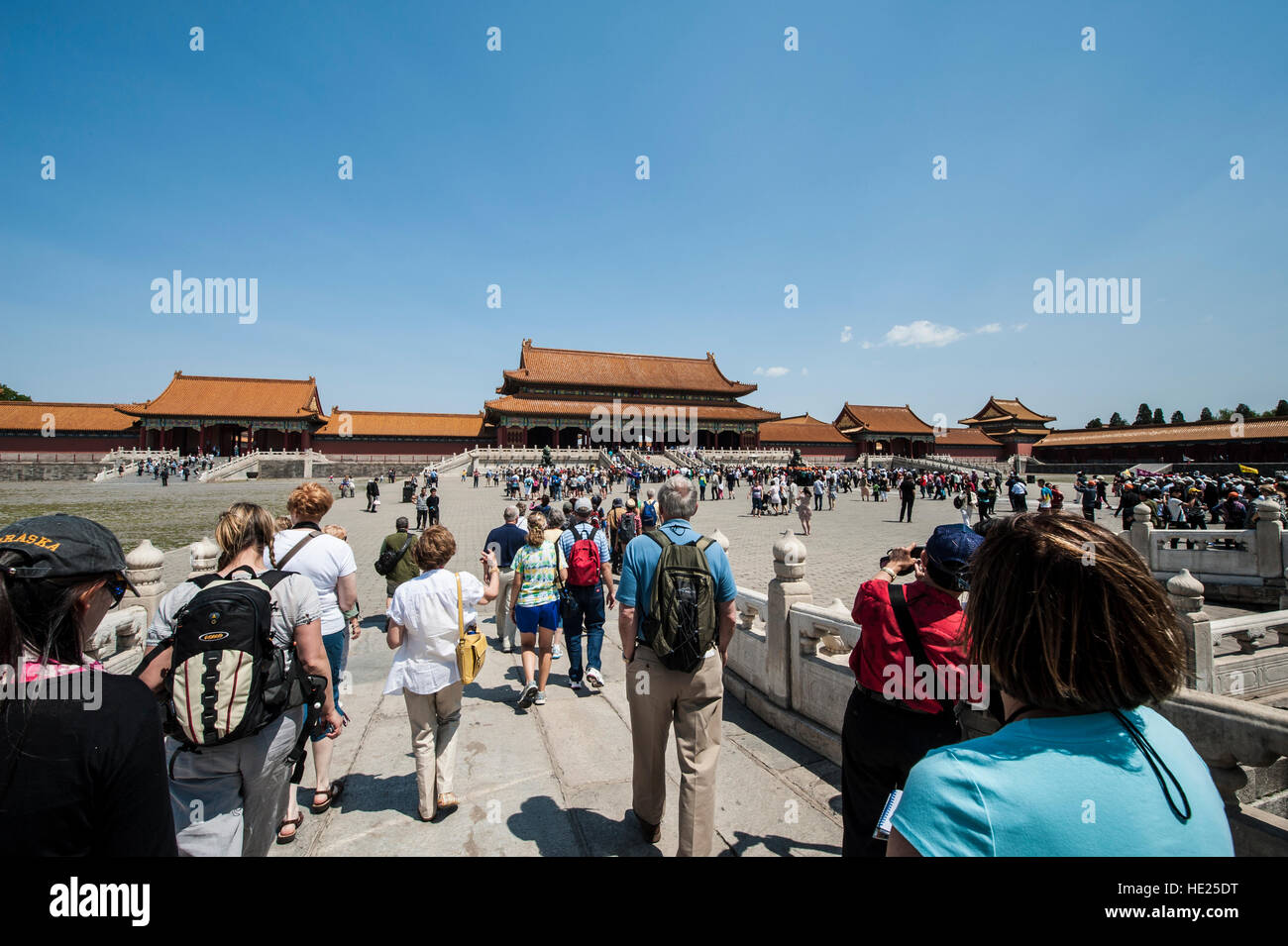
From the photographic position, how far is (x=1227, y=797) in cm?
234

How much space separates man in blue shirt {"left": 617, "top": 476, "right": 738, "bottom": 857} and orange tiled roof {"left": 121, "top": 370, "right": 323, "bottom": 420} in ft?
155

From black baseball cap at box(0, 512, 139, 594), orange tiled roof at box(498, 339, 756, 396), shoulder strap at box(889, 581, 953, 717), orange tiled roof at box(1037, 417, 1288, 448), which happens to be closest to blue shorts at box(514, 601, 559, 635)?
shoulder strap at box(889, 581, 953, 717)

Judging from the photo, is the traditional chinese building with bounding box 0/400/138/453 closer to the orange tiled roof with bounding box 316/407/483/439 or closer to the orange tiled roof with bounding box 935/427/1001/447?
the orange tiled roof with bounding box 316/407/483/439

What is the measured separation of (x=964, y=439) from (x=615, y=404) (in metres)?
33.8

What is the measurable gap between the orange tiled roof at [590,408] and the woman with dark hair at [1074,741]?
42.8 m

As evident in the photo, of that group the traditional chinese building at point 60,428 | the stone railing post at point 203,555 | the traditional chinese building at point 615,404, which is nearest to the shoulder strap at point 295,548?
the stone railing post at point 203,555

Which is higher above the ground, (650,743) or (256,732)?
(256,732)

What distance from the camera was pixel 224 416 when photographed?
41.2m

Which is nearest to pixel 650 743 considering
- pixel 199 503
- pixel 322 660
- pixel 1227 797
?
pixel 322 660

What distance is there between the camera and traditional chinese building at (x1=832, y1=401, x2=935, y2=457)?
5284cm

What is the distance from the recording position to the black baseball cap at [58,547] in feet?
3.93

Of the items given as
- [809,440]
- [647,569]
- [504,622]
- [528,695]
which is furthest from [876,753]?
[809,440]
